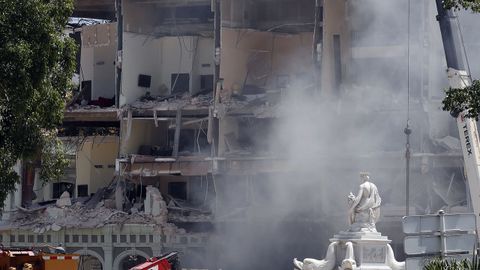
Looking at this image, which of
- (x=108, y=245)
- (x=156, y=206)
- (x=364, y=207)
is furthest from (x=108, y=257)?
(x=364, y=207)

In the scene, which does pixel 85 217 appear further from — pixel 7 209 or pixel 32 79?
pixel 32 79

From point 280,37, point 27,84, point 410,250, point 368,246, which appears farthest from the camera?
point 280,37

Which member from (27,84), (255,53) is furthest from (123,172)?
(27,84)

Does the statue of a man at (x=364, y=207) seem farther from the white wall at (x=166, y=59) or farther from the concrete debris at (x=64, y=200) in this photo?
the white wall at (x=166, y=59)

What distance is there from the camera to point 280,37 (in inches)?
2525

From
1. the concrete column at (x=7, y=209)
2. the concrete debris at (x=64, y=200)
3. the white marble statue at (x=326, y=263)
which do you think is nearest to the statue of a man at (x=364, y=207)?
the white marble statue at (x=326, y=263)

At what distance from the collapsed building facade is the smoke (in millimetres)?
66

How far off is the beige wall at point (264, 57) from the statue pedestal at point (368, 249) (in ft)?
73.3

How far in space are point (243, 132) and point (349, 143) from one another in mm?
5823

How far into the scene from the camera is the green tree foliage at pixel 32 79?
33188 mm

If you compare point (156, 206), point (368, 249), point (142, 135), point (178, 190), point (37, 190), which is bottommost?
point (368, 249)

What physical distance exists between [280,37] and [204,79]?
4528 mm

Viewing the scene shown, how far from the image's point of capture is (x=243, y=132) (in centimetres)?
6222

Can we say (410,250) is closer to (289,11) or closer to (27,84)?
(27,84)
